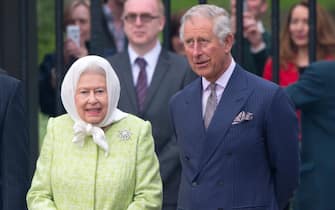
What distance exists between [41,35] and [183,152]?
437cm

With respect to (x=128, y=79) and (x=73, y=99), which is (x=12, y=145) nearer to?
(x=73, y=99)

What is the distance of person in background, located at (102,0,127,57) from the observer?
762cm

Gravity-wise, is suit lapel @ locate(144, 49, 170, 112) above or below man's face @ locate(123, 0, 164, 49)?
below

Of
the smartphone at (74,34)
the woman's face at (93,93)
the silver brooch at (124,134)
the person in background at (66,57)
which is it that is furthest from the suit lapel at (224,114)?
the smartphone at (74,34)

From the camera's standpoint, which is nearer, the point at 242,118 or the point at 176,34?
the point at 242,118

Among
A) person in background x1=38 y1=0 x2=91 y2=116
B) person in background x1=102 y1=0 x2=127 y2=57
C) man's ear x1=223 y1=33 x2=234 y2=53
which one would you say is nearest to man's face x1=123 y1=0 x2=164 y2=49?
person in background x1=38 y1=0 x2=91 y2=116

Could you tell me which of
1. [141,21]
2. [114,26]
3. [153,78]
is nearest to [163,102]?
[153,78]

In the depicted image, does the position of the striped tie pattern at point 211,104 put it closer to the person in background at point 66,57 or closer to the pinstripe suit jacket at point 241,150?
the pinstripe suit jacket at point 241,150

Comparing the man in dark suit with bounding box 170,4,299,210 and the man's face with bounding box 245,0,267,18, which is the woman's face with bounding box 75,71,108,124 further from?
the man's face with bounding box 245,0,267,18

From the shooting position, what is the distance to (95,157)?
5539mm

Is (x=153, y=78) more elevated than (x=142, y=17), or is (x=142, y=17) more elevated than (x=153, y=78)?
(x=142, y=17)

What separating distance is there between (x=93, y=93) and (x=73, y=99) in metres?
0.10

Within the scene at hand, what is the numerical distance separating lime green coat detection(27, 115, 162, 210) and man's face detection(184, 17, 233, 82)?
37 centimetres

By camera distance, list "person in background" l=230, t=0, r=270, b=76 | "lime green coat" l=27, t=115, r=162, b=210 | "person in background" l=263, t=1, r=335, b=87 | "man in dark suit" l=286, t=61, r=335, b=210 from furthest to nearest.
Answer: "person in background" l=230, t=0, r=270, b=76 → "person in background" l=263, t=1, r=335, b=87 → "man in dark suit" l=286, t=61, r=335, b=210 → "lime green coat" l=27, t=115, r=162, b=210
